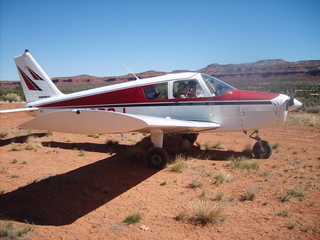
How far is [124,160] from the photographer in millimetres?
7266

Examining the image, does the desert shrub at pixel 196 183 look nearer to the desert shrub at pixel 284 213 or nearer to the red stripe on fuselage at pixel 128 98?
the desert shrub at pixel 284 213

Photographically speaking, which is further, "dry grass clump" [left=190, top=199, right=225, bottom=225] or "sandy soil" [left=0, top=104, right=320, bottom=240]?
"dry grass clump" [left=190, top=199, right=225, bottom=225]

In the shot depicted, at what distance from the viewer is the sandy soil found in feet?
11.7

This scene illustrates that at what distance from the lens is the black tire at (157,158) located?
6309mm

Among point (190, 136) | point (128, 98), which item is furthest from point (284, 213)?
point (190, 136)

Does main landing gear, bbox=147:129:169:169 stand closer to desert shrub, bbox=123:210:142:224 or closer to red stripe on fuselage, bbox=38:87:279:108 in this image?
red stripe on fuselage, bbox=38:87:279:108

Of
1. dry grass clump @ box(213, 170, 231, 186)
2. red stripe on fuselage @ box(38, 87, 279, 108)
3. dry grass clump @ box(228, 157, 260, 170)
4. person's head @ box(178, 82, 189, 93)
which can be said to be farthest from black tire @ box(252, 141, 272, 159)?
person's head @ box(178, 82, 189, 93)

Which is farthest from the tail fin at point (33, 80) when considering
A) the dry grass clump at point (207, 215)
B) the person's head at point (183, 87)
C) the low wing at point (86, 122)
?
the dry grass clump at point (207, 215)

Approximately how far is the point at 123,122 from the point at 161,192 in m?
1.66

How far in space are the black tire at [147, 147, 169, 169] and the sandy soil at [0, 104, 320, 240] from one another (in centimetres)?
22

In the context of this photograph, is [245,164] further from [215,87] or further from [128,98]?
[128,98]

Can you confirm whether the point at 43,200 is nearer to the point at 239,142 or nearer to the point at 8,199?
the point at 8,199

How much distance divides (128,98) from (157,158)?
209cm

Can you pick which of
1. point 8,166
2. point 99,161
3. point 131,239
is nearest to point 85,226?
point 131,239
